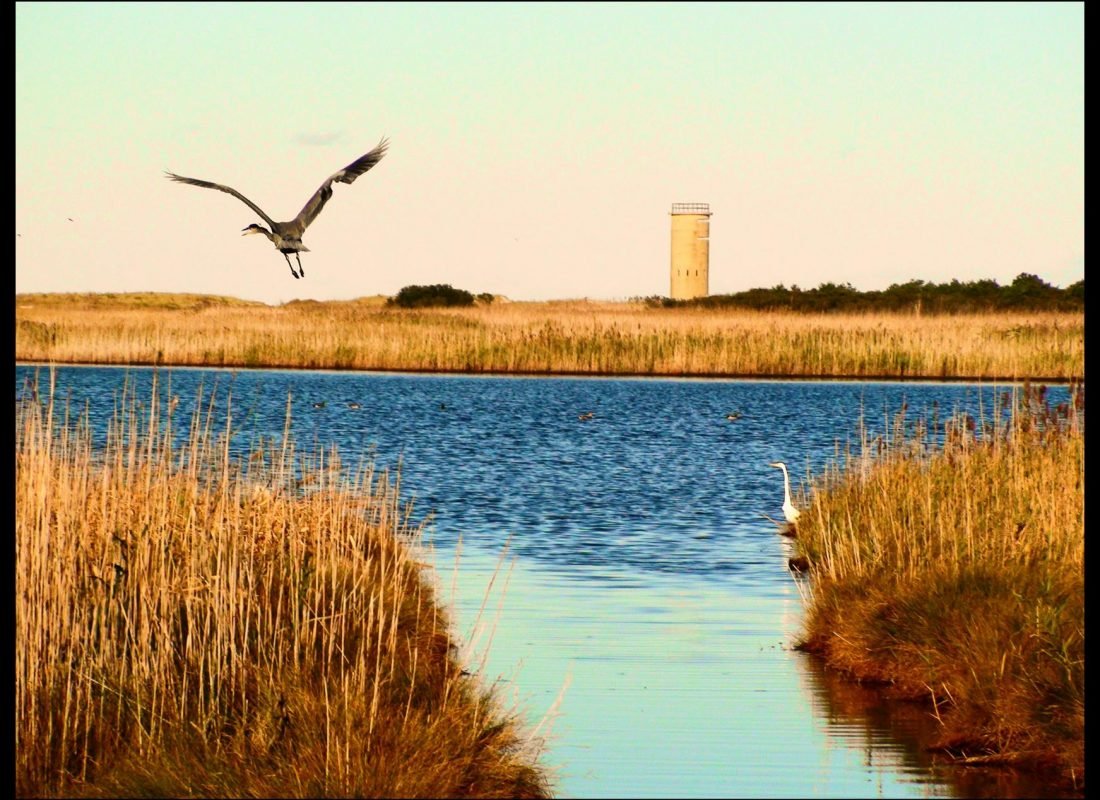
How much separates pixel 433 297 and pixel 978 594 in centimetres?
6648

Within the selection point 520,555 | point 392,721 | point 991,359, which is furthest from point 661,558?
point 991,359

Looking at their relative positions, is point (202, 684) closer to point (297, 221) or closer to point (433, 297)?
point (297, 221)

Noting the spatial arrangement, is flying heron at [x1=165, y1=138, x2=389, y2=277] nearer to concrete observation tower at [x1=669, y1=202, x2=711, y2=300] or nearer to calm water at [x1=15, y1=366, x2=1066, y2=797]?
calm water at [x1=15, y1=366, x2=1066, y2=797]

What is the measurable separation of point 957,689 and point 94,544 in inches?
167

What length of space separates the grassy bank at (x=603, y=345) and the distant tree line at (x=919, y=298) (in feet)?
55.7

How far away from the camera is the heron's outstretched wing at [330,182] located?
9891 mm

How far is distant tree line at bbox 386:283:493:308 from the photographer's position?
73.6 m

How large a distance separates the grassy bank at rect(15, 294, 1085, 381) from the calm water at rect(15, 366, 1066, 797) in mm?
5514

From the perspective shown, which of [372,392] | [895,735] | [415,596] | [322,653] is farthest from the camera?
[372,392]

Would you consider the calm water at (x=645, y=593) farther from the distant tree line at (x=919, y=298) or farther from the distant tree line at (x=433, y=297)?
the distant tree line at (x=433, y=297)

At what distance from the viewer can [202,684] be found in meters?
6.45

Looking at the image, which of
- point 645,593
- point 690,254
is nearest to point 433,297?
point 690,254

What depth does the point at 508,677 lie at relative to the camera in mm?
8281
